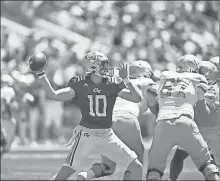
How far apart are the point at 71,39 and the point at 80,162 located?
62.1ft

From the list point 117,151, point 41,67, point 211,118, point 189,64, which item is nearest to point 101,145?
point 117,151

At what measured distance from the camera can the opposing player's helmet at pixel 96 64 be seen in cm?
1162

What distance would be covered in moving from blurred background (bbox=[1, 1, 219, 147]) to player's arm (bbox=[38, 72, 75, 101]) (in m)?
16.7

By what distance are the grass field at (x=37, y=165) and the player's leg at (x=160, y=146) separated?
772 mm

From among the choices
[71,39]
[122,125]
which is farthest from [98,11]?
[122,125]

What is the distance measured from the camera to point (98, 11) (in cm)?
2973

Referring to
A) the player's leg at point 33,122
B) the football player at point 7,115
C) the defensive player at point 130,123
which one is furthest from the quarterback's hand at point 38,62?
the player's leg at point 33,122

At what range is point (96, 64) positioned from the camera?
38.1 ft

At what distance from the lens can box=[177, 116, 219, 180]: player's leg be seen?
37.9ft

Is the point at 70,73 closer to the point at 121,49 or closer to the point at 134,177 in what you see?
the point at 121,49

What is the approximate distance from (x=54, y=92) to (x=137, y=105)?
2.07 meters

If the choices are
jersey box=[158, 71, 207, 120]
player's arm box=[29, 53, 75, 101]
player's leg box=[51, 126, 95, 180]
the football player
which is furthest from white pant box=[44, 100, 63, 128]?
player's arm box=[29, 53, 75, 101]

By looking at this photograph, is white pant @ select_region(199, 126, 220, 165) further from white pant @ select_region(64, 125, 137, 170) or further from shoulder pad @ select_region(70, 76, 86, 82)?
shoulder pad @ select_region(70, 76, 86, 82)

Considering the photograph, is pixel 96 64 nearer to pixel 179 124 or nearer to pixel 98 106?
pixel 98 106
